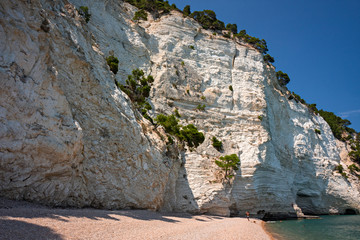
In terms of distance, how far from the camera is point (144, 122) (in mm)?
19500

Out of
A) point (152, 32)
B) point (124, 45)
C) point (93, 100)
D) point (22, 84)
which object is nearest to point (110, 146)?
point (93, 100)

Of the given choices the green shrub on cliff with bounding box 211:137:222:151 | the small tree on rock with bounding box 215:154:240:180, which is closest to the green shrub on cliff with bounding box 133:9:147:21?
the green shrub on cliff with bounding box 211:137:222:151

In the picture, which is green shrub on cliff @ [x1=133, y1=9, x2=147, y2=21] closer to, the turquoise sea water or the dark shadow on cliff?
the turquoise sea water

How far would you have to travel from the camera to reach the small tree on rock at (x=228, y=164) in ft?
81.4

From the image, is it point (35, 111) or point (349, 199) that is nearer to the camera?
point (35, 111)

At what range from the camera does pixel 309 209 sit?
128 feet

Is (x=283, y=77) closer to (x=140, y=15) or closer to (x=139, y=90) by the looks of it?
(x=140, y=15)

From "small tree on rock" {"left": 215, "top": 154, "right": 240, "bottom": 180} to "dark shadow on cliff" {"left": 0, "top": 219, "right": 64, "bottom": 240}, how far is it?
19.8 metres

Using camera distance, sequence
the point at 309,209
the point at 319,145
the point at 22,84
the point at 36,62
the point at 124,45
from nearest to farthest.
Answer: the point at 22,84 < the point at 36,62 < the point at 124,45 < the point at 309,209 < the point at 319,145

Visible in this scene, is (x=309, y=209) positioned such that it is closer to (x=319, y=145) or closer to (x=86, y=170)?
(x=319, y=145)

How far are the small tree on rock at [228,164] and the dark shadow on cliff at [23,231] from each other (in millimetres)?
19849

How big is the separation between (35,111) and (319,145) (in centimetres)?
4575

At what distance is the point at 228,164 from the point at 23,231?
2137 centimetres

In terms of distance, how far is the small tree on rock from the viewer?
2480 centimetres
